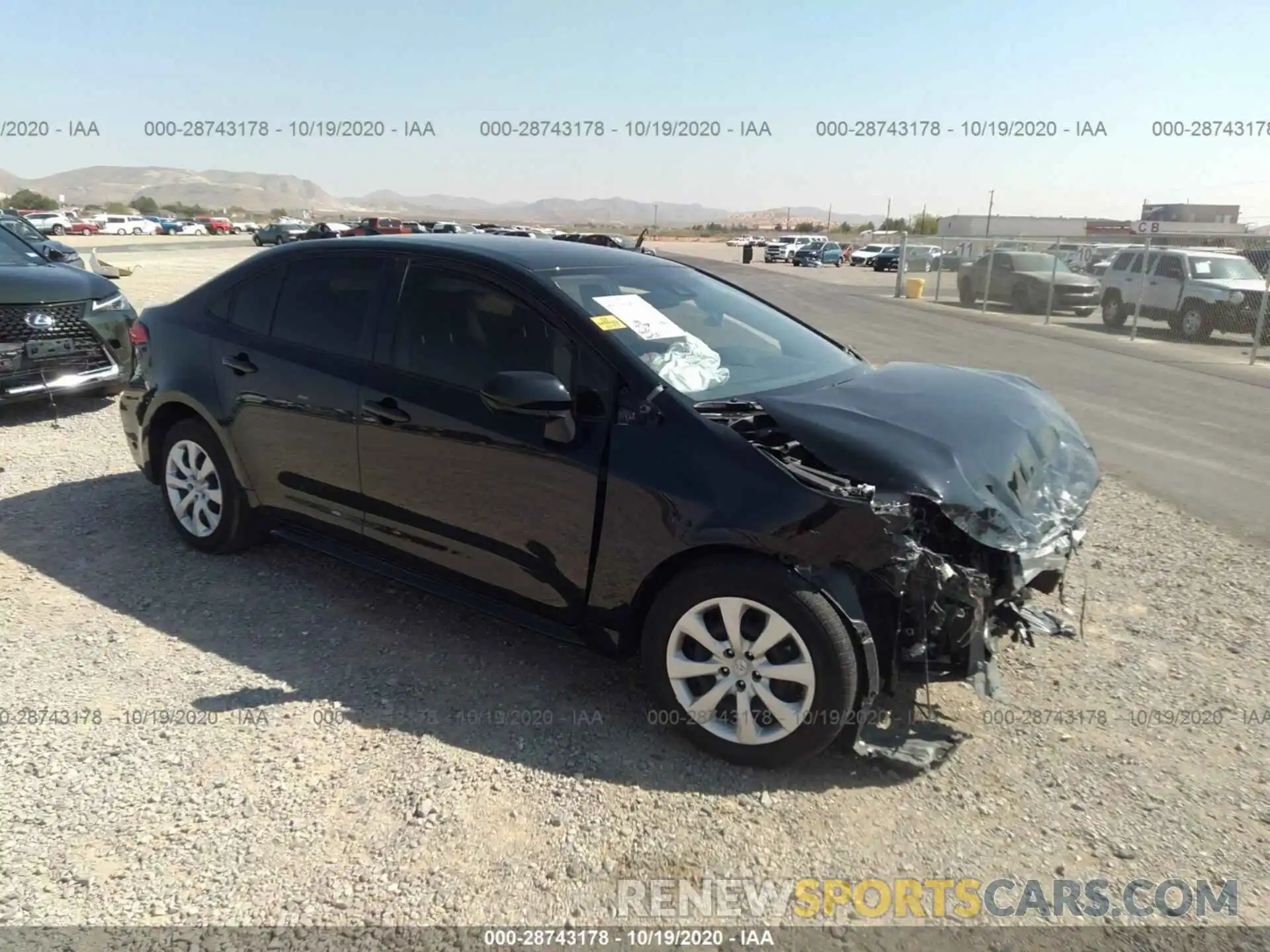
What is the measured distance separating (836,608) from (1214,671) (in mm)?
2077

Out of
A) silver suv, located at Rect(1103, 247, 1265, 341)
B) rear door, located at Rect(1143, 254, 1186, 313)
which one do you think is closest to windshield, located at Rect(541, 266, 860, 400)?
silver suv, located at Rect(1103, 247, 1265, 341)

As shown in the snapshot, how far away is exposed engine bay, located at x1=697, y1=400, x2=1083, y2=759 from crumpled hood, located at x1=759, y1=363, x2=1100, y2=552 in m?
0.05

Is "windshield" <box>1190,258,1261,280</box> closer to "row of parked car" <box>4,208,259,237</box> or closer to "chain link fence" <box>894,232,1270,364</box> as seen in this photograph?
"chain link fence" <box>894,232,1270,364</box>

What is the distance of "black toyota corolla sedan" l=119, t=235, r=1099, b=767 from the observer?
2.97m

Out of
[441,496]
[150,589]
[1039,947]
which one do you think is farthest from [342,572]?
[1039,947]

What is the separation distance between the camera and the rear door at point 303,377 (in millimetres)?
4098

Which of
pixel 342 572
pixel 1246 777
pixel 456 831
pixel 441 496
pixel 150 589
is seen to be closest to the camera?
pixel 456 831

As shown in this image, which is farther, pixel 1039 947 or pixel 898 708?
pixel 898 708

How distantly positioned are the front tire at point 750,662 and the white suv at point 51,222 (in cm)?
5853

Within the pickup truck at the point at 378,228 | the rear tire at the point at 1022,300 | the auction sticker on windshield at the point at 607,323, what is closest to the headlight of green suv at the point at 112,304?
the auction sticker on windshield at the point at 607,323

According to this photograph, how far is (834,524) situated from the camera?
9.39ft

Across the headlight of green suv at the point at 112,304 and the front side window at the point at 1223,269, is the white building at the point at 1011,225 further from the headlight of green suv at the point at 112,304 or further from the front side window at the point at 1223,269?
the headlight of green suv at the point at 112,304

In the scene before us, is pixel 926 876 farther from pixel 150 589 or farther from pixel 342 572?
pixel 150 589

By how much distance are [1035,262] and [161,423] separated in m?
22.3
